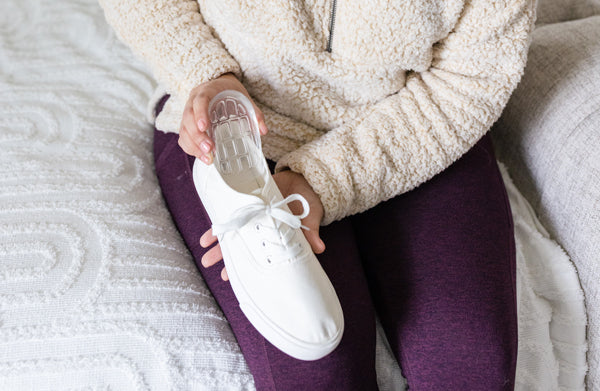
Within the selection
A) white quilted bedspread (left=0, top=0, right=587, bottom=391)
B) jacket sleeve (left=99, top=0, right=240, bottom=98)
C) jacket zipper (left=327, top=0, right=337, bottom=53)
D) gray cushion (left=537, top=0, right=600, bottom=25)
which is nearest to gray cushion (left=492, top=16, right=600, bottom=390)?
white quilted bedspread (left=0, top=0, right=587, bottom=391)

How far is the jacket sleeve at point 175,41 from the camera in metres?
0.58

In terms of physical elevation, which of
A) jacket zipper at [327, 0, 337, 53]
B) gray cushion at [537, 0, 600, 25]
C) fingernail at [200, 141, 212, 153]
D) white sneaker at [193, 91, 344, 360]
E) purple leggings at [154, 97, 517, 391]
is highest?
jacket zipper at [327, 0, 337, 53]

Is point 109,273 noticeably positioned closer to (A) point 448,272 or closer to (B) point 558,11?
(A) point 448,272

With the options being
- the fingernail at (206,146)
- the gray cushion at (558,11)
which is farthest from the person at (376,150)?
the gray cushion at (558,11)

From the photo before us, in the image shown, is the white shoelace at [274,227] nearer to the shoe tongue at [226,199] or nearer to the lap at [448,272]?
the shoe tongue at [226,199]

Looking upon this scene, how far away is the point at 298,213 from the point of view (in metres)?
0.55

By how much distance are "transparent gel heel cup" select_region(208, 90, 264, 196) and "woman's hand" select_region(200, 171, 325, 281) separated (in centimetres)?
4

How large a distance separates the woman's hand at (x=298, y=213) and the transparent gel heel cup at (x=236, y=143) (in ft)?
0.14

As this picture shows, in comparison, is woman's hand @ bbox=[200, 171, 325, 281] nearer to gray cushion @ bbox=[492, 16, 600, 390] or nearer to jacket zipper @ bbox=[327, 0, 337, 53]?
jacket zipper @ bbox=[327, 0, 337, 53]

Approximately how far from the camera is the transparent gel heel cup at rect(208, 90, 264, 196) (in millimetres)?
541

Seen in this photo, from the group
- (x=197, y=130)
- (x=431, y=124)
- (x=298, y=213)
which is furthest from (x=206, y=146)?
(x=431, y=124)

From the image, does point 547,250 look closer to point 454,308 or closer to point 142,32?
point 454,308

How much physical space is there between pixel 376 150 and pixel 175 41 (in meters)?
0.29

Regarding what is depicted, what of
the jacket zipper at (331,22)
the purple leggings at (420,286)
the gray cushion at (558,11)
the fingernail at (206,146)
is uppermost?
the jacket zipper at (331,22)
